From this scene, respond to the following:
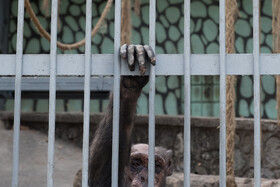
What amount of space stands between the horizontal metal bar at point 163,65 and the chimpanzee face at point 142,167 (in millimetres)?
1289

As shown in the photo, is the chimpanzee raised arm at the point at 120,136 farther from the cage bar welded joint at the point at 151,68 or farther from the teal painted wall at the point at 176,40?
the teal painted wall at the point at 176,40

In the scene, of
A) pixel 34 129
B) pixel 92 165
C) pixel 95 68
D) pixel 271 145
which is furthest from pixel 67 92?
pixel 95 68

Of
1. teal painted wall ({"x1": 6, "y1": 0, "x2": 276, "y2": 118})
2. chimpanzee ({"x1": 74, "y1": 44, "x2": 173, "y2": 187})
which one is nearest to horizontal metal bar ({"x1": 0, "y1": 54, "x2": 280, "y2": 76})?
chimpanzee ({"x1": 74, "y1": 44, "x2": 173, "y2": 187})

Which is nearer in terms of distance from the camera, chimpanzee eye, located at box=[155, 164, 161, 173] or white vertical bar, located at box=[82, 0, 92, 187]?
white vertical bar, located at box=[82, 0, 92, 187]

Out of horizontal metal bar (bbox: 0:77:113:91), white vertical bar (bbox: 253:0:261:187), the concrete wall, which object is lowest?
the concrete wall

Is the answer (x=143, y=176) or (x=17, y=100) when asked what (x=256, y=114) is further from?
(x=143, y=176)

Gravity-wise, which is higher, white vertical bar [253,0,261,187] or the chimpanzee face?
white vertical bar [253,0,261,187]

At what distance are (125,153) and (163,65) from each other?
1.01 metres

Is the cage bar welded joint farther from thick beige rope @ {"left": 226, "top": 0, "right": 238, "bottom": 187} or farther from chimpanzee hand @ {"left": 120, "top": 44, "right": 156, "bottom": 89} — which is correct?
thick beige rope @ {"left": 226, "top": 0, "right": 238, "bottom": 187}

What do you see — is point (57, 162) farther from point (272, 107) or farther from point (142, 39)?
point (272, 107)

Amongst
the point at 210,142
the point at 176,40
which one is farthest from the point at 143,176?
the point at 176,40

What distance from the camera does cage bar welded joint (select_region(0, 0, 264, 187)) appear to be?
1641mm

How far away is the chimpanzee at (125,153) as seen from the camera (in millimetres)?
2293

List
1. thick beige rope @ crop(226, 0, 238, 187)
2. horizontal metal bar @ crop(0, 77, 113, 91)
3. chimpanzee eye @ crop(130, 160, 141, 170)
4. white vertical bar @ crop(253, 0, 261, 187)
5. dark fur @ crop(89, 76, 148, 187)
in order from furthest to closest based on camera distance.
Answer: horizontal metal bar @ crop(0, 77, 113, 91), thick beige rope @ crop(226, 0, 238, 187), chimpanzee eye @ crop(130, 160, 141, 170), dark fur @ crop(89, 76, 148, 187), white vertical bar @ crop(253, 0, 261, 187)
